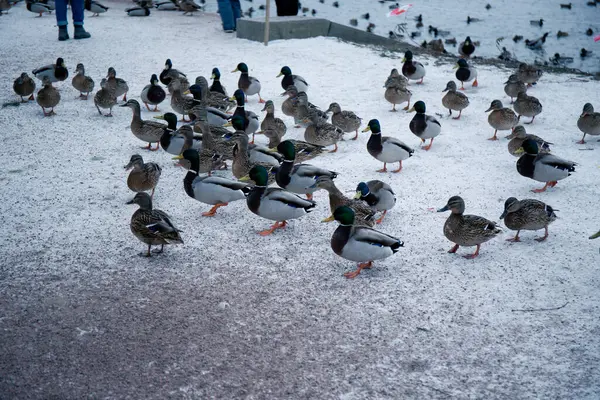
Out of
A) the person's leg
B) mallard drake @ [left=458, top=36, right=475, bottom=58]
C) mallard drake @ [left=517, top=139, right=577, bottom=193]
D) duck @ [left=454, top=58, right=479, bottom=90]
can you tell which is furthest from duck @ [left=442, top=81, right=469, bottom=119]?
the person's leg

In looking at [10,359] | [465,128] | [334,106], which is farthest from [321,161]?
[10,359]

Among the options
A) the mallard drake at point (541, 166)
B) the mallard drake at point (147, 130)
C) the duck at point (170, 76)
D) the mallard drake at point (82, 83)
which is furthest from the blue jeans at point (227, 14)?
the mallard drake at point (541, 166)

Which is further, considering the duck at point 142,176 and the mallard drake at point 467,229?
the duck at point 142,176

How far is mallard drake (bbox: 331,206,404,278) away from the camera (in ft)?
16.4

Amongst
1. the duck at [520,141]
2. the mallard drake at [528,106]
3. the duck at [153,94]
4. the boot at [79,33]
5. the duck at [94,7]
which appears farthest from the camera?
the duck at [94,7]

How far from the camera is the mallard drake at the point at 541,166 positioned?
6555 mm

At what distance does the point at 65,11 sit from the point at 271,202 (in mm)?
8965

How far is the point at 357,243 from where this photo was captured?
499 centimetres

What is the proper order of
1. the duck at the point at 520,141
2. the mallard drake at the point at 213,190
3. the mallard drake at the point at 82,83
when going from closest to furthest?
the mallard drake at the point at 213,190 < the duck at the point at 520,141 < the mallard drake at the point at 82,83

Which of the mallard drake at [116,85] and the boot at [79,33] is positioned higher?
the mallard drake at [116,85]

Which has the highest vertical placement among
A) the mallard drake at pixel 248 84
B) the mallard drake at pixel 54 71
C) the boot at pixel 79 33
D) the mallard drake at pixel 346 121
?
the mallard drake at pixel 346 121

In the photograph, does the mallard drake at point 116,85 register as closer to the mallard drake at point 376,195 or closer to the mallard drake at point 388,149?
the mallard drake at point 388,149

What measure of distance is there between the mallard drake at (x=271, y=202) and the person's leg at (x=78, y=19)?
346 inches

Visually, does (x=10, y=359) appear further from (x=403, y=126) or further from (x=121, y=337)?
(x=403, y=126)
